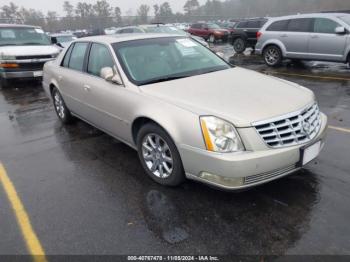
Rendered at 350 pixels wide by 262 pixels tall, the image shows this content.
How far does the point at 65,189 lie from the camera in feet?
12.3

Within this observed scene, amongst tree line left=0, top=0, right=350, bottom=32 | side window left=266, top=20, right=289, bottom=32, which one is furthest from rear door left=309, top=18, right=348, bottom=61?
tree line left=0, top=0, right=350, bottom=32

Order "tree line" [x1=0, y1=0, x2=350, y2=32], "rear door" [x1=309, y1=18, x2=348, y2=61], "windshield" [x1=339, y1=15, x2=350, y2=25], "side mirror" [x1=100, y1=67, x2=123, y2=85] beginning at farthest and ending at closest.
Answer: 1. "tree line" [x1=0, y1=0, x2=350, y2=32]
2. "windshield" [x1=339, y1=15, x2=350, y2=25]
3. "rear door" [x1=309, y1=18, x2=348, y2=61]
4. "side mirror" [x1=100, y1=67, x2=123, y2=85]

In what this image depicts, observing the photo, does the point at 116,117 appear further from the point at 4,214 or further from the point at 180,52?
the point at 4,214

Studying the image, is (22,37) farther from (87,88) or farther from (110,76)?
(110,76)

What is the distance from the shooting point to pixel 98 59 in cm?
458

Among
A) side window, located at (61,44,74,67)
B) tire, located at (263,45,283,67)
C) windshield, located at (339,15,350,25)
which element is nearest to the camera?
side window, located at (61,44,74,67)

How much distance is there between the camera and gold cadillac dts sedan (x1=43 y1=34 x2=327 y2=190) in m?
2.91

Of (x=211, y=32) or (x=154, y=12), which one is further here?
(x=154, y=12)

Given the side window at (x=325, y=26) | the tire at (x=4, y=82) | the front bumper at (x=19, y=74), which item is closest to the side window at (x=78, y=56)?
the front bumper at (x=19, y=74)

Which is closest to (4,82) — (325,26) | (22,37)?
(22,37)

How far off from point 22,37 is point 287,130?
33.6ft

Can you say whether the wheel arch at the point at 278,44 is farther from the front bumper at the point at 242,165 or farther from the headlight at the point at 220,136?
the headlight at the point at 220,136

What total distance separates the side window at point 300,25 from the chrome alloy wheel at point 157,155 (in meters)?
8.41

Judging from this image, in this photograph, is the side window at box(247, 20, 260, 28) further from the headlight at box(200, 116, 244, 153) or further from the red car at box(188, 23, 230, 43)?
the headlight at box(200, 116, 244, 153)
